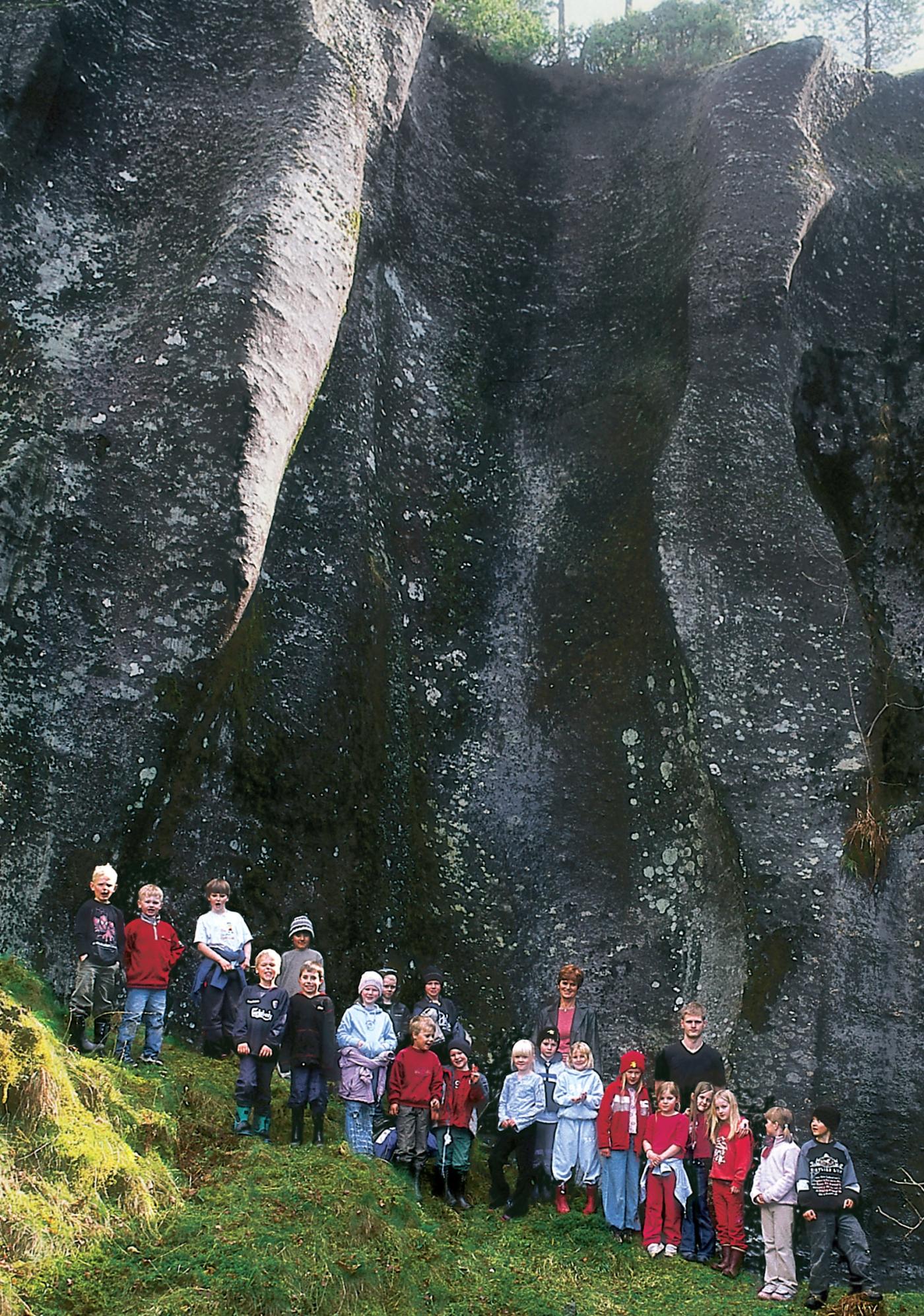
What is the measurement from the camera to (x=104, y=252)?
442 inches

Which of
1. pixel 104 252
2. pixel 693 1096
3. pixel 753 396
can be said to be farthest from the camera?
pixel 753 396

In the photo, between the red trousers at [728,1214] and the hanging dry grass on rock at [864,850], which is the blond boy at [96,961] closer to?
the red trousers at [728,1214]

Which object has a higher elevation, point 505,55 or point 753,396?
point 505,55

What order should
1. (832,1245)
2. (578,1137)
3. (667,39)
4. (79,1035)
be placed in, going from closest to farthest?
1. (832,1245)
2. (79,1035)
3. (578,1137)
4. (667,39)

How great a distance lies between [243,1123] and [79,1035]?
4.04ft

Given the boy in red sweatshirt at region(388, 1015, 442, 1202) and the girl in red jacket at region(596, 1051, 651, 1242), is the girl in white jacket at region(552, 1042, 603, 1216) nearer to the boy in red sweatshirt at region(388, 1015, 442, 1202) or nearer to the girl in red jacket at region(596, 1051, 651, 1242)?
the girl in red jacket at region(596, 1051, 651, 1242)

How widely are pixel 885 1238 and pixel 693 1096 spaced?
2.06 metres

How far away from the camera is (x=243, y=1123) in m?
7.73

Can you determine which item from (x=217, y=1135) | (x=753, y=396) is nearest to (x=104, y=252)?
(x=753, y=396)

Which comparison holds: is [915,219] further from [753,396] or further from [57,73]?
[57,73]

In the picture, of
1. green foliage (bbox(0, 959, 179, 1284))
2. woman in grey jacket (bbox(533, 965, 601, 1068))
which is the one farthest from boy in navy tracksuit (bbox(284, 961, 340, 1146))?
woman in grey jacket (bbox(533, 965, 601, 1068))

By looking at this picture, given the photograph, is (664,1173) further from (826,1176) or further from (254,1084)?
Result: (254,1084)

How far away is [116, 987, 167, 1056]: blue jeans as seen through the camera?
26.4ft

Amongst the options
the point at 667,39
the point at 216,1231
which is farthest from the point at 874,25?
the point at 216,1231
